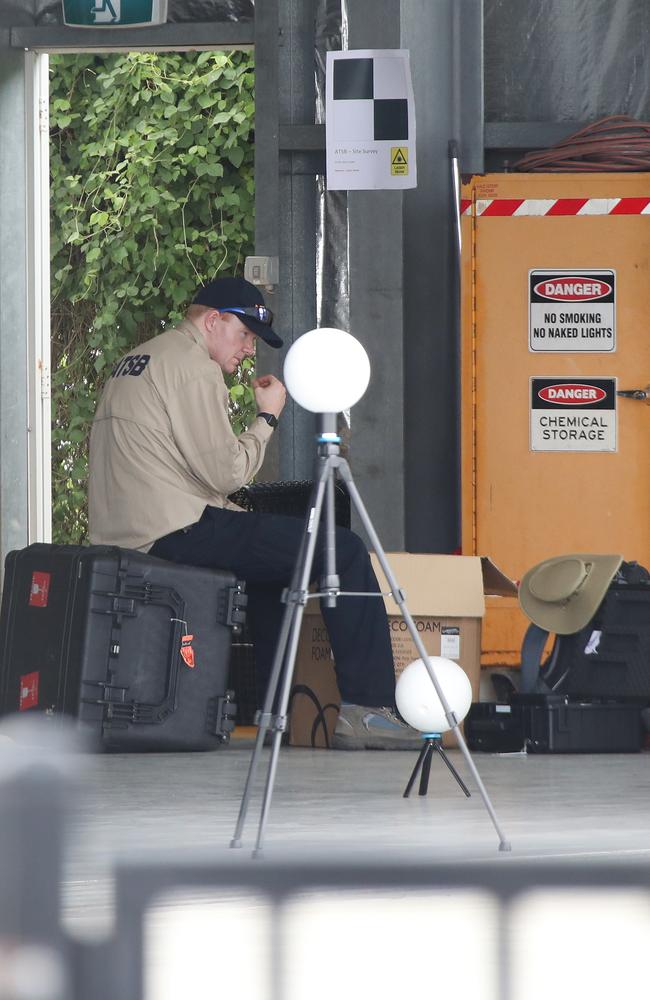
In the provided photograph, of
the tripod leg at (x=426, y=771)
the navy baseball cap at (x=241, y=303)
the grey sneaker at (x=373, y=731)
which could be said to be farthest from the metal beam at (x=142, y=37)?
the tripod leg at (x=426, y=771)

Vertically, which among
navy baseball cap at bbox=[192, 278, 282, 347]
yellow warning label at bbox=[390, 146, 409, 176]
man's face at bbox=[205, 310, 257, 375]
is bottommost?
man's face at bbox=[205, 310, 257, 375]

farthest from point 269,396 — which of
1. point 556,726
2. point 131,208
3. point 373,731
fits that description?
point 131,208

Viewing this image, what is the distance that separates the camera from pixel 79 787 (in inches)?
37.8

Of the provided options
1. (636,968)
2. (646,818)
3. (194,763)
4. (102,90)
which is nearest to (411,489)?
(194,763)

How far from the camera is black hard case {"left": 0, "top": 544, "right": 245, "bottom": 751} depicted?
500cm

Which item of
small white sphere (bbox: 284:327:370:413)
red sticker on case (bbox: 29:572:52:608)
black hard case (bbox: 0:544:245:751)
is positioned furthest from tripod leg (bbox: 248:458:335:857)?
red sticker on case (bbox: 29:572:52:608)

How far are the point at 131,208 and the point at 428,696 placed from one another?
8.09 m

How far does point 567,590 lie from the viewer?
545 centimetres

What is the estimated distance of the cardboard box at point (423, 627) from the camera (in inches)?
219

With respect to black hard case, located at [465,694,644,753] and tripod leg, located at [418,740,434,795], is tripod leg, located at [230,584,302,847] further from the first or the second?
black hard case, located at [465,694,644,753]

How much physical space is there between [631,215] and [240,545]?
2.65 metres

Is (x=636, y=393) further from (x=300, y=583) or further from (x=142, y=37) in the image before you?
(x=300, y=583)

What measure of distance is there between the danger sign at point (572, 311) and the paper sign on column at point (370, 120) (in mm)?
754

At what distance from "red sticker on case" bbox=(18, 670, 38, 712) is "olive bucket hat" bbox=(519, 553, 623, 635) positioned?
5.58ft
